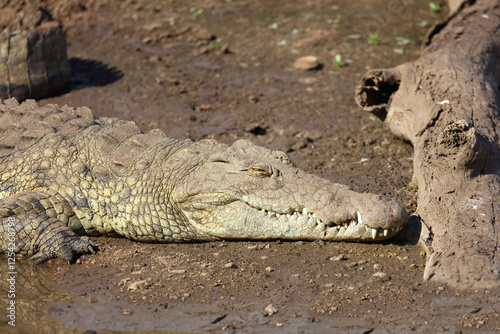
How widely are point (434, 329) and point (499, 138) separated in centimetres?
243

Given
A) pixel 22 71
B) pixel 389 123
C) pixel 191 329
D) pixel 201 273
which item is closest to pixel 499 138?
pixel 389 123

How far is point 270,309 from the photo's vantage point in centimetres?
384

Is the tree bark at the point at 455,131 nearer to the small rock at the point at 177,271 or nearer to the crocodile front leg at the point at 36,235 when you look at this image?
the small rock at the point at 177,271

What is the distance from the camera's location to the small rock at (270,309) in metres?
3.81

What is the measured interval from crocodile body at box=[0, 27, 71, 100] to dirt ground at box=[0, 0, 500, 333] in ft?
0.87

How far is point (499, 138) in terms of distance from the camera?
17.3 feet

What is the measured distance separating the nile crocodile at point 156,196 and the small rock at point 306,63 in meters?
4.43

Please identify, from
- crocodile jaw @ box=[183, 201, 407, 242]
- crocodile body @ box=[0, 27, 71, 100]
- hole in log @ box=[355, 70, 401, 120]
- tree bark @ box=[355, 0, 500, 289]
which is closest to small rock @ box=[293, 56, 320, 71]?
tree bark @ box=[355, 0, 500, 289]

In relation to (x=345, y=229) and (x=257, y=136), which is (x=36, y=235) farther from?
(x=257, y=136)

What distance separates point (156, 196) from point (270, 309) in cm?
158

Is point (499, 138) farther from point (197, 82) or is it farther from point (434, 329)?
point (197, 82)

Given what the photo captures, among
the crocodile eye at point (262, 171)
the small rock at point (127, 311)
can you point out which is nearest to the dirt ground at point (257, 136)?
the small rock at point (127, 311)

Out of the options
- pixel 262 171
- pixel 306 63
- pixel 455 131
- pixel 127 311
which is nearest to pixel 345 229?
pixel 262 171

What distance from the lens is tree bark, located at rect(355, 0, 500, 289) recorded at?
4.08 m
